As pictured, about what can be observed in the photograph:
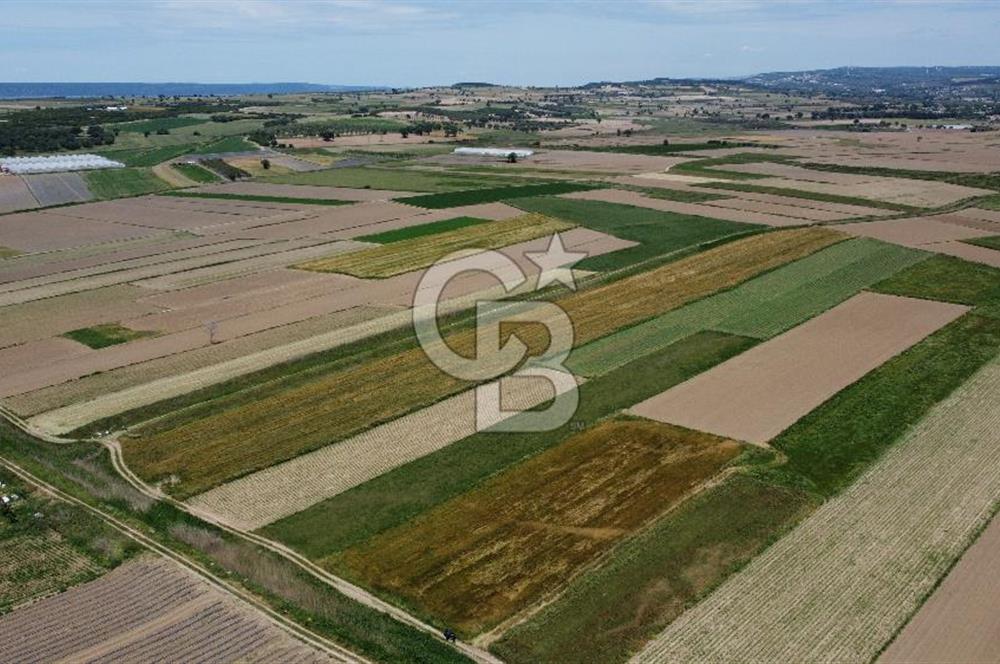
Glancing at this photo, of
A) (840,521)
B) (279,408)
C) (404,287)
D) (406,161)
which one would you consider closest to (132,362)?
(279,408)

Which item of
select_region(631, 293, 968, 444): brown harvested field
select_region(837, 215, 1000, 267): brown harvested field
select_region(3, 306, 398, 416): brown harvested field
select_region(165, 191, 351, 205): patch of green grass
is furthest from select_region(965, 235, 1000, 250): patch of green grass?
select_region(165, 191, 351, 205): patch of green grass

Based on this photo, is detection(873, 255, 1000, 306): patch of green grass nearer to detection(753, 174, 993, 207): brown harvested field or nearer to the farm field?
the farm field

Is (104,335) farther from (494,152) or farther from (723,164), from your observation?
(494,152)

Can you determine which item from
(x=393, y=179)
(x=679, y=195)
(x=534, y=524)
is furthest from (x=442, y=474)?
(x=393, y=179)

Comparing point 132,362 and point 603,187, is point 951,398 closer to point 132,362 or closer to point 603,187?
point 132,362

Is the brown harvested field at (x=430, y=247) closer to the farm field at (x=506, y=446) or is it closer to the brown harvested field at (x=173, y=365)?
the farm field at (x=506, y=446)

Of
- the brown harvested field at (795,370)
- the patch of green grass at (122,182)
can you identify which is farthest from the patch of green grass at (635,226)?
the patch of green grass at (122,182)
